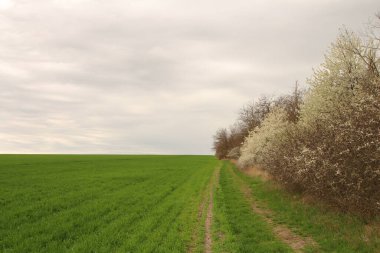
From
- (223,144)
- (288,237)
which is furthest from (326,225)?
(223,144)

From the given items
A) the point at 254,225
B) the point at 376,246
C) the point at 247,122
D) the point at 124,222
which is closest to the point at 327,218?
the point at 254,225

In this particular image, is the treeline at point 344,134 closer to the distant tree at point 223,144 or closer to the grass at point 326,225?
the grass at point 326,225

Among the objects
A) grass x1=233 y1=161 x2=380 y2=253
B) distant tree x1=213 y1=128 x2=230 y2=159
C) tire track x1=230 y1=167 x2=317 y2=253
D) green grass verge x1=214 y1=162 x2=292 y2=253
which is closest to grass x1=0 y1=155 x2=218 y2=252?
green grass verge x1=214 y1=162 x2=292 y2=253

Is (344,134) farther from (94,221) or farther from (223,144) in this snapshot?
(223,144)

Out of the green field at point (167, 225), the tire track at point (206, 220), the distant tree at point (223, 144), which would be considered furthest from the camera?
the distant tree at point (223, 144)

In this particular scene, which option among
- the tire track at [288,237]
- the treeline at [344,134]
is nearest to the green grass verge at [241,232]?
→ the tire track at [288,237]

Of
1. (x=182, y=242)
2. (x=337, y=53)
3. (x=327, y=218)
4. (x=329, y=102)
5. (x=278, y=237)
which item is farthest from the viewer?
(x=337, y=53)

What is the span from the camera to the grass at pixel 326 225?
476 inches

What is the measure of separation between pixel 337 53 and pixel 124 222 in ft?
50.4

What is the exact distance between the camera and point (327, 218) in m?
16.3

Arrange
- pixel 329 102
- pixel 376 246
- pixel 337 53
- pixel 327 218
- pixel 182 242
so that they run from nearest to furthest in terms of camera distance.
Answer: pixel 376 246, pixel 182 242, pixel 327 218, pixel 329 102, pixel 337 53

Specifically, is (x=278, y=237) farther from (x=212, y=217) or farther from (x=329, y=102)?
(x=329, y=102)

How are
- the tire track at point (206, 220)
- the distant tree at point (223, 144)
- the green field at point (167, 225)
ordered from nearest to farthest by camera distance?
1. the green field at point (167, 225)
2. the tire track at point (206, 220)
3. the distant tree at point (223, 144)

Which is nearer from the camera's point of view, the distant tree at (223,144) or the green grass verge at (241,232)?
the green grass verge at (241,232)
